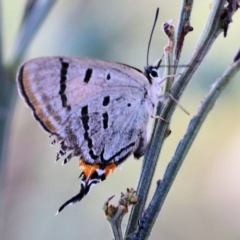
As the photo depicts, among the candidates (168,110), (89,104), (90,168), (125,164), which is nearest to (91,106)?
(89,104)

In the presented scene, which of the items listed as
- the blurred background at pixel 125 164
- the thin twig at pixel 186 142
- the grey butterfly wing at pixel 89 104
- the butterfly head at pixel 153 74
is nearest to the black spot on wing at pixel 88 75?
the grey butterfly wing at pixel 89 104

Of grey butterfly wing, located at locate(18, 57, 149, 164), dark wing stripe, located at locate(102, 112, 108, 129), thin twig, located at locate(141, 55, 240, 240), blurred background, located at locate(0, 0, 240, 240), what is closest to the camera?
thin twig, located at locate(141, 55, 240, 240)

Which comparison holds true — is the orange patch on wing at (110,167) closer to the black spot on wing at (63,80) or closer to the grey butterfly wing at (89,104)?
the grey butterfly wing at (89,104)

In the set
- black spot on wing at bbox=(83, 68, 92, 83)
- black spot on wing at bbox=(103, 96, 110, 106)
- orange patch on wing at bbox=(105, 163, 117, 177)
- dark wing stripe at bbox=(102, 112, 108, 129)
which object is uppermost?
black spot on wing at bbox=(83, 68, 92, 83)

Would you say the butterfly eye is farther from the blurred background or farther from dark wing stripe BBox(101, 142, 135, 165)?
the blurred background

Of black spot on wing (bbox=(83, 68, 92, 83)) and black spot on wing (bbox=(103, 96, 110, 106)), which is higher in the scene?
black spot on wing (bbox=(83, 68, 92, 83))

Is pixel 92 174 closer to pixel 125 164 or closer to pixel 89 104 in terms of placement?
pixel 89 104

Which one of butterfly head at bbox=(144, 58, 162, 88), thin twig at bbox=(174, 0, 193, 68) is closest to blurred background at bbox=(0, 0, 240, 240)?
butterfly head at bbox=(144, 58, 162, 88)

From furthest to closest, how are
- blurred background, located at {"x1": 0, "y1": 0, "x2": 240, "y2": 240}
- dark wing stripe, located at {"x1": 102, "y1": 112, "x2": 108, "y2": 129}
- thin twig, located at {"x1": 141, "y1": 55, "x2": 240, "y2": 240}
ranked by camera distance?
blurred background, located at {"x1": 0, "y1": 0, "x2": 240, "y2": 240}, dark wing stripe, located at {"x1": 102, "y1": 112, "x2": 108, "y2": 129}, thin twig, located at {"x1": 141, "y1": 55, "x2": 240, "y2": 240}
